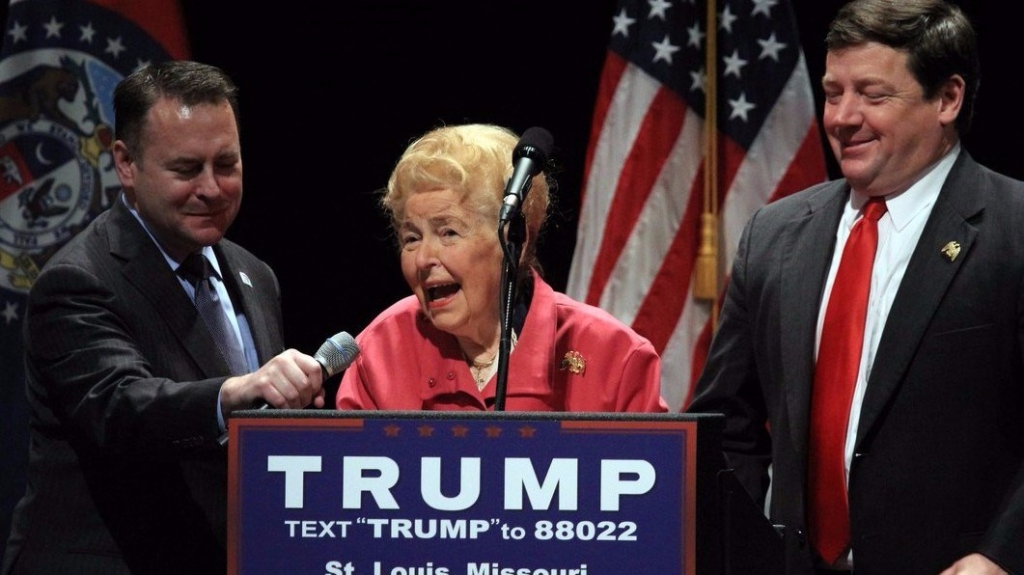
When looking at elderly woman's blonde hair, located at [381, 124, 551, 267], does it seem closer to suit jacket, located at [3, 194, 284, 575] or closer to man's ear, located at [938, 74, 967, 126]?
suit jacket, located at [3, 194, 284, 575]

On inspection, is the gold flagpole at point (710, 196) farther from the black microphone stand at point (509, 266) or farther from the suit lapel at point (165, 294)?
the black microphone stand at point (509, 266)

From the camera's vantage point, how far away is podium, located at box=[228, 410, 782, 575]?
1.58 meters

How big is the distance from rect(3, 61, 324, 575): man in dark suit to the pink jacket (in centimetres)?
19

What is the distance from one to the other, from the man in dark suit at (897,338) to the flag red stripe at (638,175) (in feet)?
5.32

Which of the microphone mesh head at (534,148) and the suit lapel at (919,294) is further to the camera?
the suit lapel at (919,294)

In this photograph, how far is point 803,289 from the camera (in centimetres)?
229

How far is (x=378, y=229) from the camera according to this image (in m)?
4.26

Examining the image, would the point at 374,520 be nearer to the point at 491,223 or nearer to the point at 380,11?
the point at 491,223

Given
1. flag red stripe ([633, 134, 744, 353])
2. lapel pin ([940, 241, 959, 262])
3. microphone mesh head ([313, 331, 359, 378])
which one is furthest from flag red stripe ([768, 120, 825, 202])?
microphone mesh head ([313, 331, 359, 378])

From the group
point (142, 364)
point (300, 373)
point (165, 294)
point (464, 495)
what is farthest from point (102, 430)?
A: point (464, 495)

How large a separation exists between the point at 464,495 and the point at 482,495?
22mm

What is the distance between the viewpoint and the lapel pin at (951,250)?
216 centimetres

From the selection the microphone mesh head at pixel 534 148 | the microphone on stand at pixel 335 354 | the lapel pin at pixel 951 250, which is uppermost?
the microphone mesh head at pixel 534 148

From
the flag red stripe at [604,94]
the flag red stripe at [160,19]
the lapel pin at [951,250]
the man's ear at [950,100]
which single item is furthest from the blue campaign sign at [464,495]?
the flag red stripe at [160,19]
